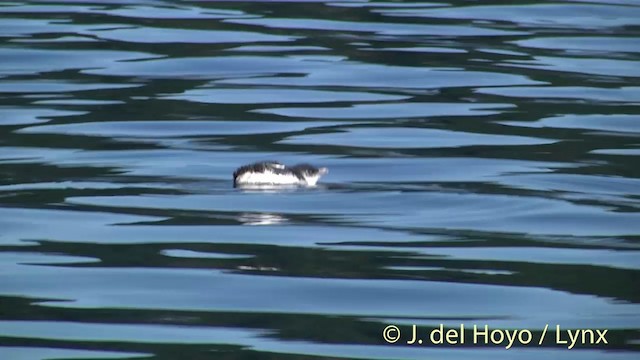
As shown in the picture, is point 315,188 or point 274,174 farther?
point 315,188

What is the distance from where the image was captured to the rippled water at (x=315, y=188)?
12.5 m

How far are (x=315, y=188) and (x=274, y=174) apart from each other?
546 mm

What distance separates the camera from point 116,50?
89.7ft

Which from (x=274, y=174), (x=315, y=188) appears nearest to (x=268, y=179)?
(x=274, y=174)

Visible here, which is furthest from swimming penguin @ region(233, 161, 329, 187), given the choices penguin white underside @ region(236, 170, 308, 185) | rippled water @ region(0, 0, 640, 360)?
rippled water @ region(0, 0, 640, 360)

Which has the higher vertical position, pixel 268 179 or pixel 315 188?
pixel 268 179

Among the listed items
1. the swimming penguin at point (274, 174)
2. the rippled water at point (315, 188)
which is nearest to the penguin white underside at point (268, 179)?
the swimming penguin at point (274, 174)

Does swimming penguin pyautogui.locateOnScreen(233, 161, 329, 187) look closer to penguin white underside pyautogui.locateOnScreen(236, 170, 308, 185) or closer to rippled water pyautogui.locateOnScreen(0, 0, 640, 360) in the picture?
penguin white underside pyautogui.locateOnScreen(236, 170, 308, 185)

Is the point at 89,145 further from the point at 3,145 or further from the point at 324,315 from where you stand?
the point at 324,315

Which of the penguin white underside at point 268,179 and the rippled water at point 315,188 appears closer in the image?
the rippled water at point 315,188

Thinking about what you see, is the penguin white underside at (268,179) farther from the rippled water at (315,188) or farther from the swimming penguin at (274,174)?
the rippled water at (315,188)

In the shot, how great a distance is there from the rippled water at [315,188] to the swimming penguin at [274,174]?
134 mm

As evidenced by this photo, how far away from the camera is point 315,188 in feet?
57.0

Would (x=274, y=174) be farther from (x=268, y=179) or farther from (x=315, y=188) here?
(x=315, y=188)
